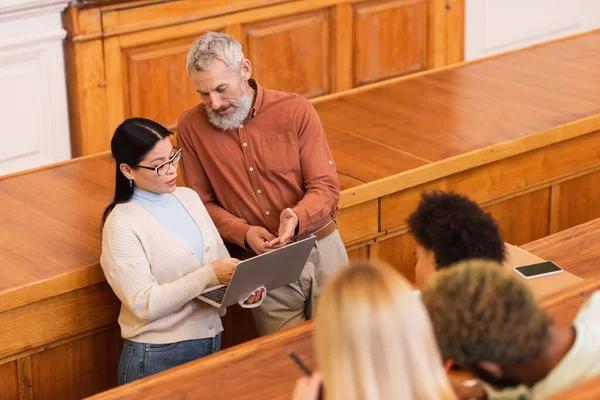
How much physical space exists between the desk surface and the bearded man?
0.45 metres

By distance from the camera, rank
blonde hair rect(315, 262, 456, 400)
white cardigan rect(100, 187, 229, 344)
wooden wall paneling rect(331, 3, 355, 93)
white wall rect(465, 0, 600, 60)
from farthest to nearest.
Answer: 1. white wall rect(465, 0, 600, 60)
2. wooden wall paneling rect(331, 3, 355, 93)
3. white cardigan rect(100, 187, 229, 344)
4. blonde hair rect(315, 262, 456, 400)

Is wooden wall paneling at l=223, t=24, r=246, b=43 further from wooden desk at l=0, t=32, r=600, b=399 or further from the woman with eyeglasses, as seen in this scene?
the woman with eyeglasses

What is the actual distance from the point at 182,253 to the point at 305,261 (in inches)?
14.8

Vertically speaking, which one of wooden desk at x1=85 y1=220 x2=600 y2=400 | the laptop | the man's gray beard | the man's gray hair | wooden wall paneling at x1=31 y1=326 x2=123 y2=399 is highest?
the man's gray hair

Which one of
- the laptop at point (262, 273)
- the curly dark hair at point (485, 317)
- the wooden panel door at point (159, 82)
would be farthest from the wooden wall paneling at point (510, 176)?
the curly dark hair at point (485, 317)

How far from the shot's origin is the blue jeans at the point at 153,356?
9.66ft

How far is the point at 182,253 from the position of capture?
2928mm

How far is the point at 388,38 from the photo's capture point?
5.41 m

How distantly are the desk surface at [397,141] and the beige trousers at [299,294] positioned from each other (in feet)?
1.52

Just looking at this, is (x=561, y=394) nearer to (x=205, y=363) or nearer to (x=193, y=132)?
(x=205, y=363)

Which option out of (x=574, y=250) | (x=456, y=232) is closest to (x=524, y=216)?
(x=574, y=250)

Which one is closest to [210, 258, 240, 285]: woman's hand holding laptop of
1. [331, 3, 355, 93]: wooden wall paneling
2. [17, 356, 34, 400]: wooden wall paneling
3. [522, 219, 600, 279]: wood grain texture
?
[17, 356, 34, 400]: wooden wall paneling

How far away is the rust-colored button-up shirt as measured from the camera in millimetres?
3129

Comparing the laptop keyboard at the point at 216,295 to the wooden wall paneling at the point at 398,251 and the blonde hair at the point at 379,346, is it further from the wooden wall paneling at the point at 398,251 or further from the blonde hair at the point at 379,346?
the blonde hair at the point at 379,346
